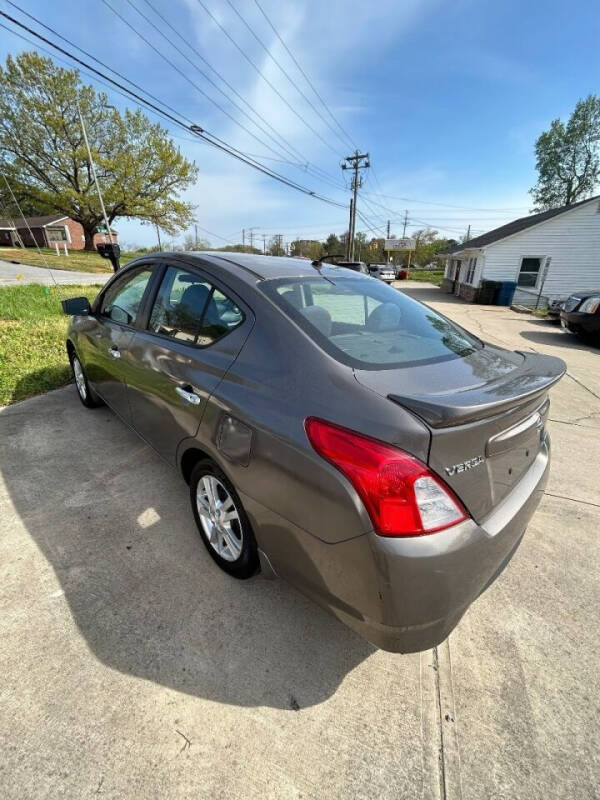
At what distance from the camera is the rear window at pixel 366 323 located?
5.79 feet

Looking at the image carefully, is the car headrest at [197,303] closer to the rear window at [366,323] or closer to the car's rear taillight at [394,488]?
the rear window at [366,323]

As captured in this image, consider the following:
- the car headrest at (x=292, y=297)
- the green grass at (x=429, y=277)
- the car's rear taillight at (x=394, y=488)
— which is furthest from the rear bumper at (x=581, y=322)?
the green grass at (x=429, y=277)

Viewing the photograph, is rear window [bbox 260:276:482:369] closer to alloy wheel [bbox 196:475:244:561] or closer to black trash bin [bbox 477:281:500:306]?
alloy wheel [bbox 196:475:244:561]

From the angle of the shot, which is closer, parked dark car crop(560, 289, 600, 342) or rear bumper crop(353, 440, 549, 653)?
rear bumper crop(353, 440, 549, 653)

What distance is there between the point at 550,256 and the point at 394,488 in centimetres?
2327

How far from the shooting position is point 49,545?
2338 mm

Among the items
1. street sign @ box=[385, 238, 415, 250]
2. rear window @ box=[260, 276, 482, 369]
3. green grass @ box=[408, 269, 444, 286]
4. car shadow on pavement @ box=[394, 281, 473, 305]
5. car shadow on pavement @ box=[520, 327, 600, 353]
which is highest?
street sign @ box=[385, 238, 415, 250]

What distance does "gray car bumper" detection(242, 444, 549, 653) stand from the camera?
129 centimetres

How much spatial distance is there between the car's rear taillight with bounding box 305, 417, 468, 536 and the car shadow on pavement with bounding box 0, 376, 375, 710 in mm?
905

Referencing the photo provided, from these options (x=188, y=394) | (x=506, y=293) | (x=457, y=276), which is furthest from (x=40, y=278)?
(x=457, y=276)

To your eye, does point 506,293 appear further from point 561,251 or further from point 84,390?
point 84,390

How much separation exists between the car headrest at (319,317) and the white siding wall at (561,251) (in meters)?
21.7

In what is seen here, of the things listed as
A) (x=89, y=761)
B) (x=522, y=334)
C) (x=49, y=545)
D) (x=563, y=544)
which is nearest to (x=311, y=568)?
(x=89, y=761)

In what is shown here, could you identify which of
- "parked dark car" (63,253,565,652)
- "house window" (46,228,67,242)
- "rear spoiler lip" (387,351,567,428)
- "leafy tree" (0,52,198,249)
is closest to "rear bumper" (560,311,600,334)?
"parked dark car" (63,253,565,652)
